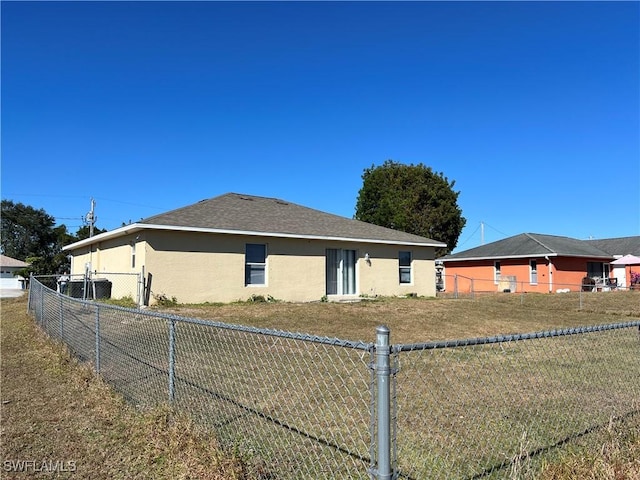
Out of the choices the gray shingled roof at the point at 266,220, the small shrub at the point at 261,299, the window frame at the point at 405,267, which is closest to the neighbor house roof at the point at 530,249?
the gray shingled roof at the point at 266,220

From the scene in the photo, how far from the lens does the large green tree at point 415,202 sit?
39.0m

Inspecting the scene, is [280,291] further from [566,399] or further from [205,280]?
[566,399]

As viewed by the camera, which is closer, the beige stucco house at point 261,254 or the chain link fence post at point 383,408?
the chain link fence post at point 383,408

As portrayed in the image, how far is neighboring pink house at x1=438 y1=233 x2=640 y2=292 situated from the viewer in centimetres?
2802

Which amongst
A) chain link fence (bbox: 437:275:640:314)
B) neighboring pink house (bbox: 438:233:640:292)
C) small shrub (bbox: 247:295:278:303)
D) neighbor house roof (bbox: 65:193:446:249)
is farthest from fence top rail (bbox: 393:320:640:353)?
neighboring pink house (bbox: 438:233:640:292)

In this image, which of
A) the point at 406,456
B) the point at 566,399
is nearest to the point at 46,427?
the point at 406,456

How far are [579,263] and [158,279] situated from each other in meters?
26.6

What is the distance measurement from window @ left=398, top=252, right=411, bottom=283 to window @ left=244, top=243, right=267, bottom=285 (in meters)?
6.78

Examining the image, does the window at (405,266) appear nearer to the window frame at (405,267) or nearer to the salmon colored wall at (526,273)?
the window frame at (405,267)

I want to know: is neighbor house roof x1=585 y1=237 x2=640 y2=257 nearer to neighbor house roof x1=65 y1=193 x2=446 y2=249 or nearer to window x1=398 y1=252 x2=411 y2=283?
neighbor house roof x1=65 y1=193 x2=446 y2=249

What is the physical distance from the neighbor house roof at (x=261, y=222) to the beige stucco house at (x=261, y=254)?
0.04m

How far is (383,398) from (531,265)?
29.7 metres

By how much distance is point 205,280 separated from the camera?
1527 cm

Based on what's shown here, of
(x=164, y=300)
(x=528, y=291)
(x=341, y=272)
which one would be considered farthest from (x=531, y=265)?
(x=164, y=300)
